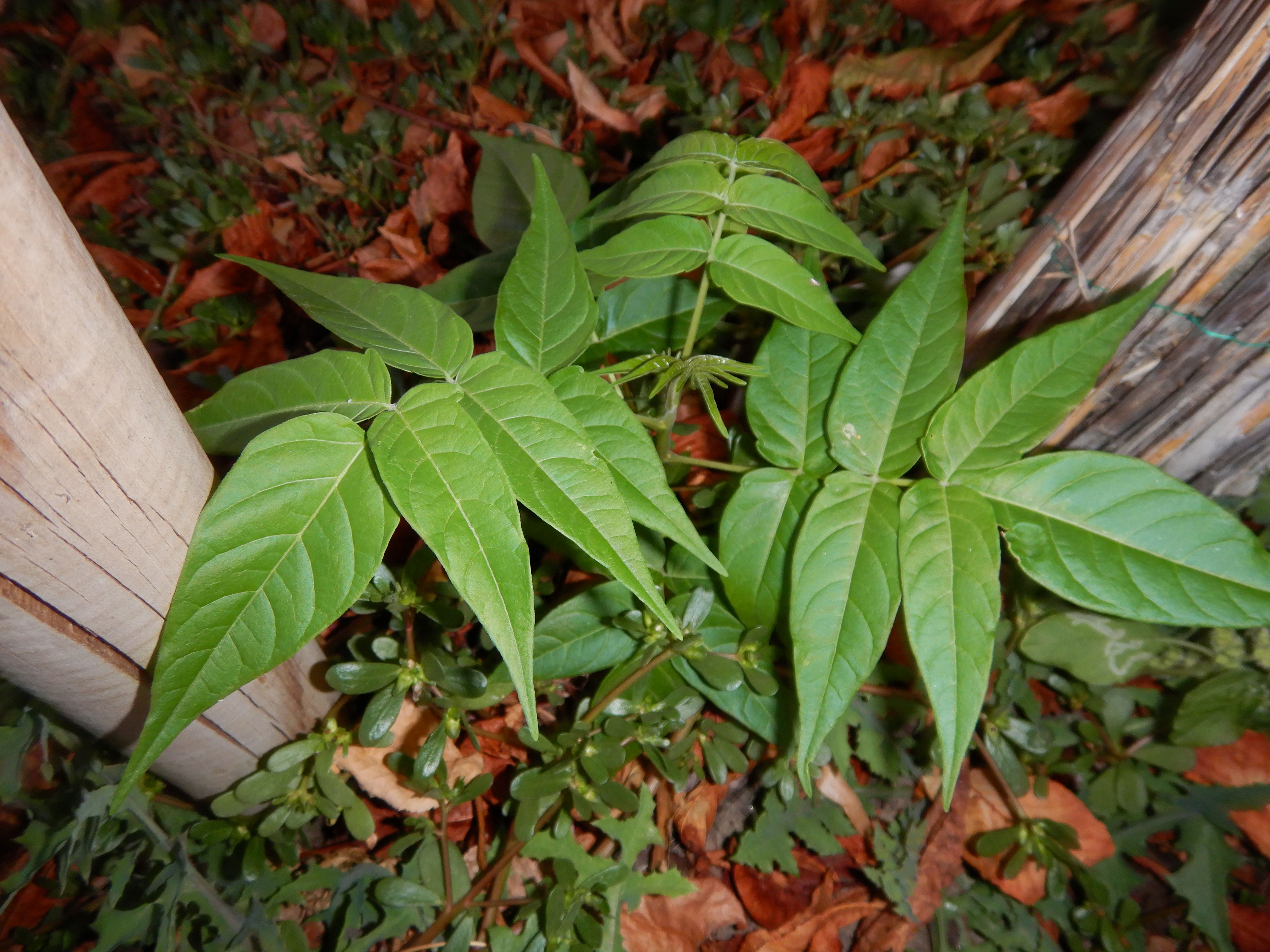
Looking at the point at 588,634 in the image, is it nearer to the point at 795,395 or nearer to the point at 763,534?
the point at 763,534

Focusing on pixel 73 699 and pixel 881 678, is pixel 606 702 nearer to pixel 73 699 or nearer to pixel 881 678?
pixel 881 678

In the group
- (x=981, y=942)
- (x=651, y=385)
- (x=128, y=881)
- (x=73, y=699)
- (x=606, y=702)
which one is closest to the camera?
(x=73, y=699)

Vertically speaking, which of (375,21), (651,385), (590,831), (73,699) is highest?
(375,21)

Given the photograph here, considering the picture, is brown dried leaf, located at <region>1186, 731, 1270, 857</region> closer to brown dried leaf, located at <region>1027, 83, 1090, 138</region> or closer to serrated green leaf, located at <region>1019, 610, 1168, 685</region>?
serrated green leaf, located at <region>1019, 610, 1168, 685</region>

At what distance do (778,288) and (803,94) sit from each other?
1416mm

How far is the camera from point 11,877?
100cm

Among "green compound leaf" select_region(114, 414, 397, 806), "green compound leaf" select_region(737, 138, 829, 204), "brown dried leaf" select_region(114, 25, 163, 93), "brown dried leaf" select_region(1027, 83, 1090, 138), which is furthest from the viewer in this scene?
"brown dried leaf" select_region(114, 25, 163, 93)

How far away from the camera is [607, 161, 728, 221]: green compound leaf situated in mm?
984

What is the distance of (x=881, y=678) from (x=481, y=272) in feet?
3.93

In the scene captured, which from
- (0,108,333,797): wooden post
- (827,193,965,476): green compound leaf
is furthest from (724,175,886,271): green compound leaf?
(0,108,333,797): wooden post

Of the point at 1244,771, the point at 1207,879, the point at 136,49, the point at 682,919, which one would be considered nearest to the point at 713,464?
the point at 682,919

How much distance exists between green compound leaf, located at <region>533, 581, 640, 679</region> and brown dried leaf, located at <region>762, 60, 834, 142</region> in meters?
1.48

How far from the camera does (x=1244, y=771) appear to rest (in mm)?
1601

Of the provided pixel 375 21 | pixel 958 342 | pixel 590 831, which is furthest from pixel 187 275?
pixel 958 342
